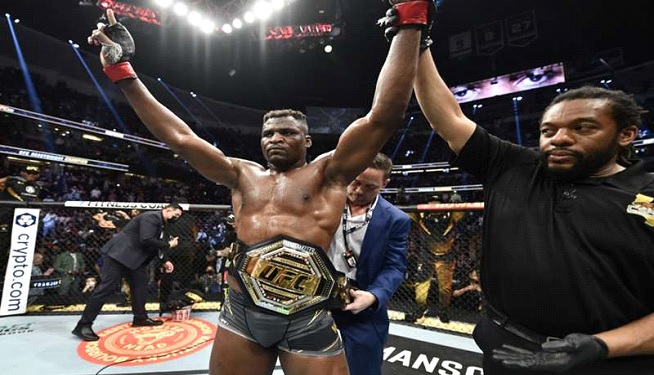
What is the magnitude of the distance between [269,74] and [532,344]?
1724cm

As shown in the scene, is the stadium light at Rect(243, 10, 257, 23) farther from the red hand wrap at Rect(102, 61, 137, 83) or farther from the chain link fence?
the red hand wrap at Rect(102, 61, 137, 83)

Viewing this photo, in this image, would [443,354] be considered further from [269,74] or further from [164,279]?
[269,74]

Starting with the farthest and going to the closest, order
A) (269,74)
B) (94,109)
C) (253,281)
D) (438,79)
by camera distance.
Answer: (269,74) < (94,109) < (253,281) < (438,79)

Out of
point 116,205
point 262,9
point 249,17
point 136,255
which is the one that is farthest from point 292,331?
point 249,17

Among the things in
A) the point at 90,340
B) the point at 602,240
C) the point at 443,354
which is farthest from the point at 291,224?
the point at 90,340

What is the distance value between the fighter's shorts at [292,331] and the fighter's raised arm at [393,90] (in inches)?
27.6

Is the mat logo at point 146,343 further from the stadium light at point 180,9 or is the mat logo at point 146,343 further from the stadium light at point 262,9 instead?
the stadium light at point 180,9

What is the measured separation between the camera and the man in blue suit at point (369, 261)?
164 centimetres

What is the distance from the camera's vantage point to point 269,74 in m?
16.8

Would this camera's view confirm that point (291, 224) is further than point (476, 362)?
No

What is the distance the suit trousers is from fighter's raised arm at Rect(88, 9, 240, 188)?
8.70 ft

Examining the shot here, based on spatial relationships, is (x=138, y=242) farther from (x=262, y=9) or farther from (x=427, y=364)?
(x=262, y=9)

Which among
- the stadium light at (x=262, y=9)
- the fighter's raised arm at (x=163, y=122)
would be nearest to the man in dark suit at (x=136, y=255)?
the fighter's raised arm at (x=163, y=122)

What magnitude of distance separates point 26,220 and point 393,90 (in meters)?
4.32
